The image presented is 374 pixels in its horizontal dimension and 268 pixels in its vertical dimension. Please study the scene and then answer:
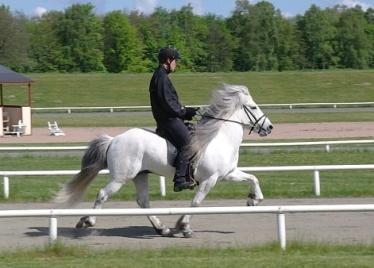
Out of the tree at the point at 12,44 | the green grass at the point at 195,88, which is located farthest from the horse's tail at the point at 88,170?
the tree at the point at 12,44

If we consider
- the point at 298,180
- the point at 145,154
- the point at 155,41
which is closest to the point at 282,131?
the point at 298,180

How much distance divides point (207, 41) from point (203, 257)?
342ft

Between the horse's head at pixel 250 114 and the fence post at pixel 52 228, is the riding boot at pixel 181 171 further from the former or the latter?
the fence post at pixel 52 228

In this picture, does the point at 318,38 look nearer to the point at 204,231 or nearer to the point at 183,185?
the point at 204,231

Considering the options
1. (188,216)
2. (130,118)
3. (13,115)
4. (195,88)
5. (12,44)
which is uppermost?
(12,44)

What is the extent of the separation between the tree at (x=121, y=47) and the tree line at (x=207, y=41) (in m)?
0.12

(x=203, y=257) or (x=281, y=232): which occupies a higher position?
(x=281, y=232)

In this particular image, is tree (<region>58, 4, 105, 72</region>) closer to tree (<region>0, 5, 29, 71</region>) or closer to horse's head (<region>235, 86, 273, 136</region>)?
tree (<region>0, 5, 29, 71</region>)

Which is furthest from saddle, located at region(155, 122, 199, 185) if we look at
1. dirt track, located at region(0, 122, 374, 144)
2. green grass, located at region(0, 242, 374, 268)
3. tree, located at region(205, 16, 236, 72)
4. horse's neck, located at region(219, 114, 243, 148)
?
tree, located at region(205, 16, 236, 72)

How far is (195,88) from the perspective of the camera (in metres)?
71.4

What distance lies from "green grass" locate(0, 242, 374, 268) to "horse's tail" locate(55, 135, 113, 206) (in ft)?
6.01

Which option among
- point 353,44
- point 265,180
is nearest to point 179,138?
point 265,180

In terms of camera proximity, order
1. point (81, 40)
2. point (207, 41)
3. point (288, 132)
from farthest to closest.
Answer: point (207, 41), point (81, 40), point (288, 132)

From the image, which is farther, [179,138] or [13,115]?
[13,115]
